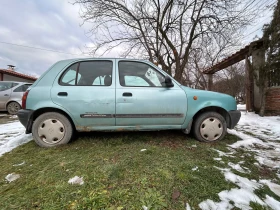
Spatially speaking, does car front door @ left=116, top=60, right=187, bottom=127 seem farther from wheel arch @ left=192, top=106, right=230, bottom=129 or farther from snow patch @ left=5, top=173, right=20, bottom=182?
snow patch @ left=5, top=173, right=20, bottom=182

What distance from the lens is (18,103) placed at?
6605mm

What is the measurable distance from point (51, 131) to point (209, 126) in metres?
2.83

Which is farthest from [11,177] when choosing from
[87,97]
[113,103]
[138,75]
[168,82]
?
[168,82]

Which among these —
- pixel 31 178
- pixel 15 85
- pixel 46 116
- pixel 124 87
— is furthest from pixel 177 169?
pixel 15 85

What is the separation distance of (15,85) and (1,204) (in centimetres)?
717

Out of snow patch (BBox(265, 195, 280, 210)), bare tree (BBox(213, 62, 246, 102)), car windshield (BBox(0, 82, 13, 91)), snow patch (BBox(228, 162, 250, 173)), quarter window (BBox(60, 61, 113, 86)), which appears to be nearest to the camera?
snow patch (BBox(265, 195, 280, 210))

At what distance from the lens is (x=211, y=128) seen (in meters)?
2.82

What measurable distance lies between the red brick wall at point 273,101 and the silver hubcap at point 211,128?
4798mm

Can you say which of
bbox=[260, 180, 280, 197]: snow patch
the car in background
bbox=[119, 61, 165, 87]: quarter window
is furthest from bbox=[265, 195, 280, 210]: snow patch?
the car in background

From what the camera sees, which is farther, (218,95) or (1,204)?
(218,95)

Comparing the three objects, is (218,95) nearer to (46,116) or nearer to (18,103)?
(46,116)

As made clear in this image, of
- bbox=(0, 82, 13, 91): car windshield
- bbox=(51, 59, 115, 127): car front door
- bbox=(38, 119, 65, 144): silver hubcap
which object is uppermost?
bbox=(0, 82, 13, 91): car windshield

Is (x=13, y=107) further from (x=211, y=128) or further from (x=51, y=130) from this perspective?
(x=211, y=128)

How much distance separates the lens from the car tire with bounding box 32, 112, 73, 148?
8.39ft
